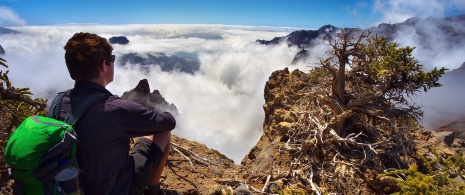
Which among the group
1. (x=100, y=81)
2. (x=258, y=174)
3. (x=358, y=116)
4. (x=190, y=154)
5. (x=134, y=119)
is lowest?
(x=258, y=174)

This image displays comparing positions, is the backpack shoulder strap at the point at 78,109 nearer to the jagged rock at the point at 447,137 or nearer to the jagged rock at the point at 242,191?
the jagged rock at the point at 242,191

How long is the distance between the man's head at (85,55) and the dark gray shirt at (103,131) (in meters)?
0.11

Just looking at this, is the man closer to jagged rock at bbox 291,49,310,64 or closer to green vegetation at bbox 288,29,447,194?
green vegetation at bbox 288,29,447,194

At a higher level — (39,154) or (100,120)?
(100,120)

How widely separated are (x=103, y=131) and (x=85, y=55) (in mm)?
739

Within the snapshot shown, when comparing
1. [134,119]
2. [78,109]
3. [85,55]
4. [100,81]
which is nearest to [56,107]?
[78,109]

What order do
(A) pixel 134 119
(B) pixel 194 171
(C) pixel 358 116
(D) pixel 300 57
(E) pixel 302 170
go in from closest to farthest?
(A) pixel 134 119 → (B) pixel 194 171 → (E) pixel 302 170 → (C) pixel 358 116 → (D) pixel 300 57

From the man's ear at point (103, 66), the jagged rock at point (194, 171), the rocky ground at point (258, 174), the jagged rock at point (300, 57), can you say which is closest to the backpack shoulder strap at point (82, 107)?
the man's ear at point (103, 66)

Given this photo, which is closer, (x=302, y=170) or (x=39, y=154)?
(x=39, y=154)

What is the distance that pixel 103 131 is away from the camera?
2824mm

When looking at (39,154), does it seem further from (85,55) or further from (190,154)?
(190,154)

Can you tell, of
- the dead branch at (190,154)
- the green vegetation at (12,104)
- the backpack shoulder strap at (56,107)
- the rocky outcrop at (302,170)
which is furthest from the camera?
the dead branch at (190,154)

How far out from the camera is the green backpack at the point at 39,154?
236 cm

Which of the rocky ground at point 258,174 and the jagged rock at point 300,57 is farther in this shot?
the jagged rock at point 300,57
